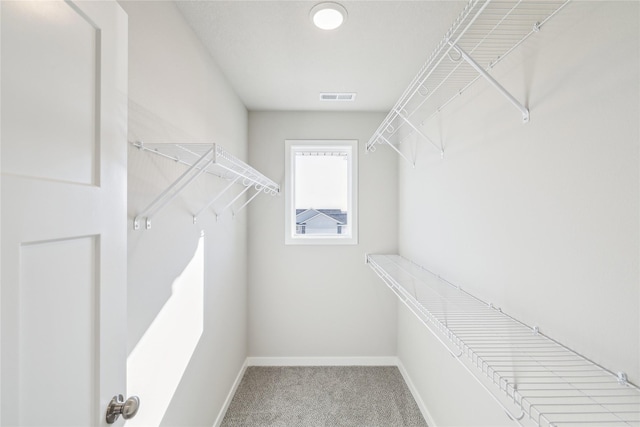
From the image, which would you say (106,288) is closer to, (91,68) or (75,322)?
(75,322)

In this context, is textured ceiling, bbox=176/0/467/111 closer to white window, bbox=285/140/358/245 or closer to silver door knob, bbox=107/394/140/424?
white window, bbox=285/140/358/245

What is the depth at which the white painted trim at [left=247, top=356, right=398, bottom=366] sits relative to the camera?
294cm

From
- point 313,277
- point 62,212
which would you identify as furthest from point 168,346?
point 313,277

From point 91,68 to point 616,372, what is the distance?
1498 mm

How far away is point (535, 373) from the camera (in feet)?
2.63

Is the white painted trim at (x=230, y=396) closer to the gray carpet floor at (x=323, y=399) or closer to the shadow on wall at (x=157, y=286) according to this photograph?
the gray carpet floor at (x=323, y=399)

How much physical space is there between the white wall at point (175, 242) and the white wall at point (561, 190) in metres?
1.44

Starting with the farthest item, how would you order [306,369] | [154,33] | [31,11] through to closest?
[306,369], [154,33], [31,11]

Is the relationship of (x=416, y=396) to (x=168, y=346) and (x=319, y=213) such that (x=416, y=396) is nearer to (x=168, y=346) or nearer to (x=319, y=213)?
(x=319, y=213)

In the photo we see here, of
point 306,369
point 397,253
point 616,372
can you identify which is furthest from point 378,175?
point 616,372

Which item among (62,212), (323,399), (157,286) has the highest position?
(62,212)

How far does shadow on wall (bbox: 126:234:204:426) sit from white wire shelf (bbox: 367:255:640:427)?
44.6 inches

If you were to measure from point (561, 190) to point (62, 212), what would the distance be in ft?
4.36

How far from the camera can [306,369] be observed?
2865 mm
